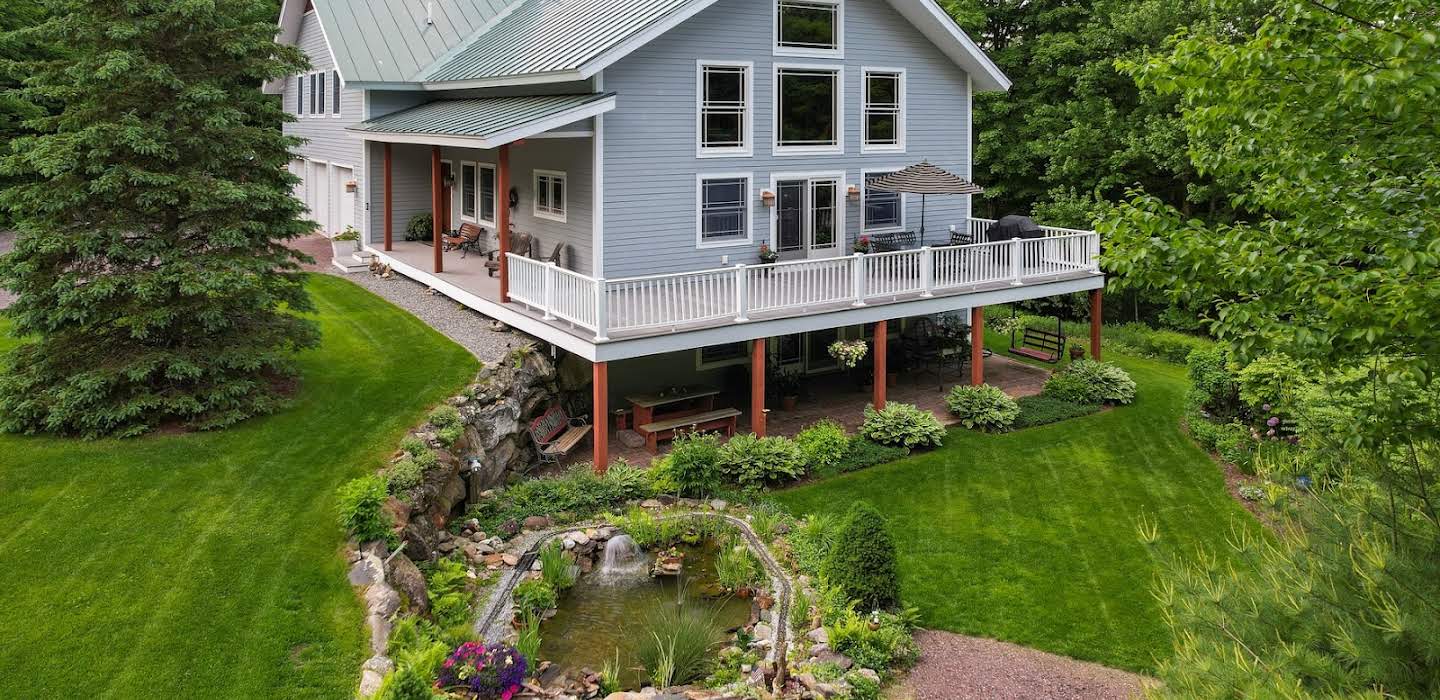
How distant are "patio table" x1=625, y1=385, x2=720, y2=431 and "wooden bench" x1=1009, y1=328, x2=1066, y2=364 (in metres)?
8.20

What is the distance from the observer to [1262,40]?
8.20 metres

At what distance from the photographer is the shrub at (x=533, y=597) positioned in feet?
36.8

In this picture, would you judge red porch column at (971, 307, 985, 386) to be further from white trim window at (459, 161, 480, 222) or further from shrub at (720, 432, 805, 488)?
white trim window at (459, 161, 480, 222)

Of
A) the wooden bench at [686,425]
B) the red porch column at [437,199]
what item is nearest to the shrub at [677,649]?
the wooden bench at [686,425]

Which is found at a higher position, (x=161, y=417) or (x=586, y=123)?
(x=586, y=123)

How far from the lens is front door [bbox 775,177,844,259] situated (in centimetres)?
1942

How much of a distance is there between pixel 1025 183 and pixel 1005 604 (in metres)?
25.1

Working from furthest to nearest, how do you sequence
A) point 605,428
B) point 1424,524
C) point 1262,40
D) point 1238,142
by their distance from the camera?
point 605,428 → point 1238,142 → point 1262,40 → point 1424,524

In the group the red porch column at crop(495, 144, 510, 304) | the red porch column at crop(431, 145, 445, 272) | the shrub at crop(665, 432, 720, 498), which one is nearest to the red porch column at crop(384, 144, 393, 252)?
the red porch column at crop(431, 145, 445, 272)

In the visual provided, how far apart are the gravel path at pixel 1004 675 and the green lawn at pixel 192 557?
5444 mm

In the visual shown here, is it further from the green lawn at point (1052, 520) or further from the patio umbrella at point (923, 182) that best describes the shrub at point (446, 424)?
the patio umbrella at point (923, 182)

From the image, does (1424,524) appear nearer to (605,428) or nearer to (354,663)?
(354,663)

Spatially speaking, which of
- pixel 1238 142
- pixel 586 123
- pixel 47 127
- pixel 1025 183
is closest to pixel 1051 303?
pixel 1025 183

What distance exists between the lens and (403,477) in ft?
39.6
